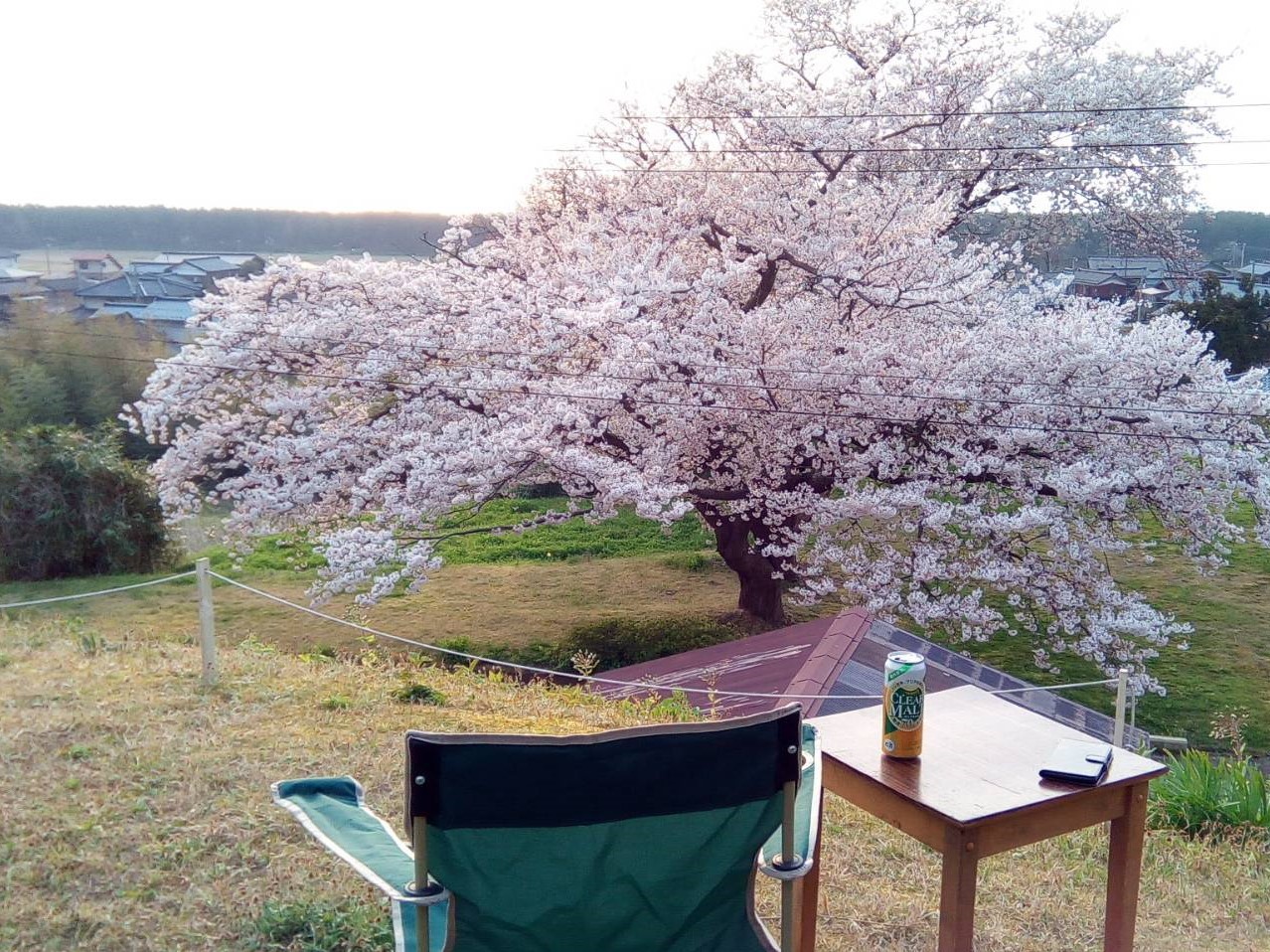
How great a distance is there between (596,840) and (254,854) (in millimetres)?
1164

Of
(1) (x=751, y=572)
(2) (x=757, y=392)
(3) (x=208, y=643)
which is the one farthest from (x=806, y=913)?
(1) (x=751, y=572)

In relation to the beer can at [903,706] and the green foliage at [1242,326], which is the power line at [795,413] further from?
the green foliage at [1242,326]

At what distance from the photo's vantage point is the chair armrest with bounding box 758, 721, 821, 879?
136cm

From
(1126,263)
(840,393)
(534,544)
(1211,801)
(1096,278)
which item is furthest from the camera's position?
(534,544)

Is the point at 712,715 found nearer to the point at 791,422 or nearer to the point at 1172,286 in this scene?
the point at 791,422

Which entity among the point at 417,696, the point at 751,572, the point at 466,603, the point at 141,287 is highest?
the point at 141,287

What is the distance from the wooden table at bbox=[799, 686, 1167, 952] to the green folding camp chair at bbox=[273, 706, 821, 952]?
181mm

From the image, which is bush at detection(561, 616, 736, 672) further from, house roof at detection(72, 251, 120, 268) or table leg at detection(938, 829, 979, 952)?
table leg at detection(938, 829, 979, 952)

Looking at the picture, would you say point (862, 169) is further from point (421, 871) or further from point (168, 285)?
point (421, 871)

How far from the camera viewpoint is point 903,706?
5.13 feet

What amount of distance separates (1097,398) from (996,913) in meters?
5.67

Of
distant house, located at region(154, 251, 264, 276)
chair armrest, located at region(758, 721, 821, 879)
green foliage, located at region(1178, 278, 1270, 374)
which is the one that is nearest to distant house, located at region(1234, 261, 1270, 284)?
green foliage, located at region(1178, 278, 1270, 374)

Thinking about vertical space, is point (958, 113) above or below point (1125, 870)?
above

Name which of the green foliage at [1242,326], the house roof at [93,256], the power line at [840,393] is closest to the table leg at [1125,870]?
the power line at [840,393]
